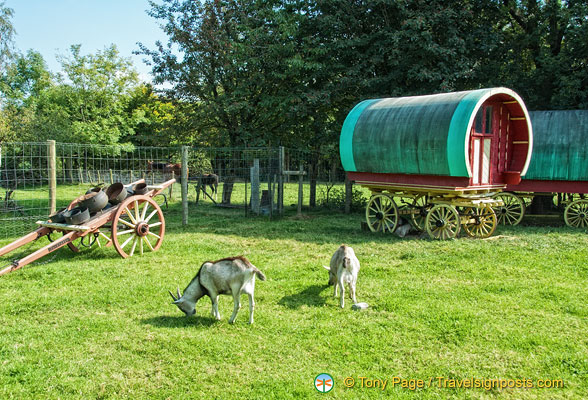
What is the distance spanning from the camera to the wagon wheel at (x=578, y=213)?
1262 cm

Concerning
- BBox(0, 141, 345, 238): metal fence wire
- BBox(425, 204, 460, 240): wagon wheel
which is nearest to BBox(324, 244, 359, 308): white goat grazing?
BBox(425, 204, 460, 240): wagon wheel

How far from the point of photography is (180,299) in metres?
5.90

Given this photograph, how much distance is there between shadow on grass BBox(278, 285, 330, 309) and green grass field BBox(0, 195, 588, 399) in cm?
2

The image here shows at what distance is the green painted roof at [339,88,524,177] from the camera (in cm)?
1011

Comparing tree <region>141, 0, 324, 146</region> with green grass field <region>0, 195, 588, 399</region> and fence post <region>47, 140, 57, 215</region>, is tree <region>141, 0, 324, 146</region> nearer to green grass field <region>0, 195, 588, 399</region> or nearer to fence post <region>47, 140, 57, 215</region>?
fence post <region>47, 140, 57, 215</region>

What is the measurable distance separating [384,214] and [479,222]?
243cm

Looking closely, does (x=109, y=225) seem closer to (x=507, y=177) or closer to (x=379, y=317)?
(x=379, y=317)

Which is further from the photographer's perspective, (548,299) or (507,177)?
(507,177)

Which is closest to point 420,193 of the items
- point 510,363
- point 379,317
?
point 379,317

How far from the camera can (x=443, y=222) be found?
10.8 meters

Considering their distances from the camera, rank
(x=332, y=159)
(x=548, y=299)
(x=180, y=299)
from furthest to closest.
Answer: (x=332, y=159)
(x=548, y=299)
(x=180, y=299)

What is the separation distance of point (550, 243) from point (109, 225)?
9791 mm

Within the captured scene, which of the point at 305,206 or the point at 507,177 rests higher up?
the point at 507,177

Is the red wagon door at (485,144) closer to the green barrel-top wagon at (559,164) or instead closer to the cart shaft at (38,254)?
the green barrel-top wagon at (559,164)
